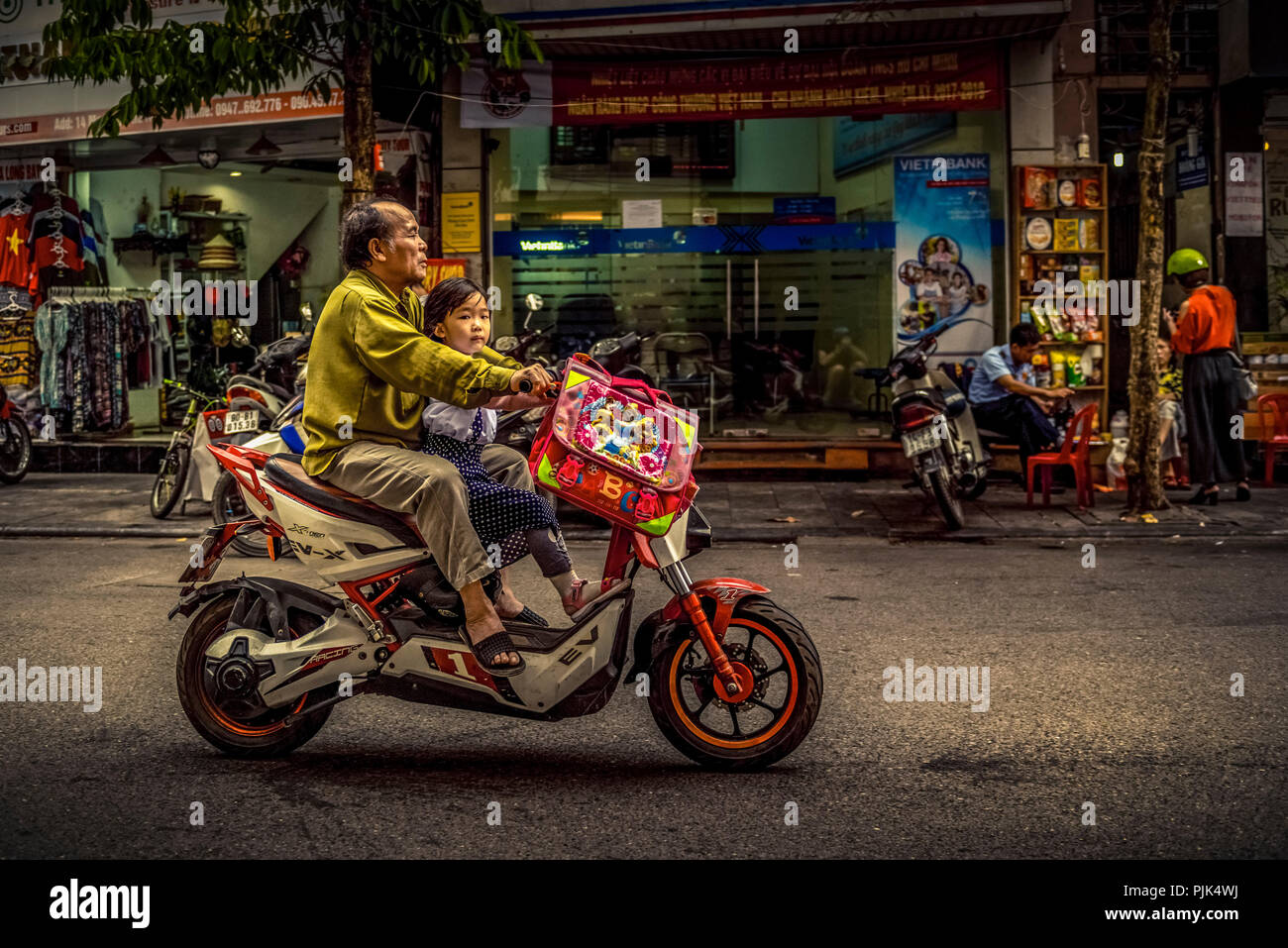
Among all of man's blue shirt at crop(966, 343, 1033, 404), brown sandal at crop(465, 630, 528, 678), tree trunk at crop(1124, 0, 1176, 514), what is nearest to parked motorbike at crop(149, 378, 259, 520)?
man's blue shirt at crop(966, 343, 1033, 404)

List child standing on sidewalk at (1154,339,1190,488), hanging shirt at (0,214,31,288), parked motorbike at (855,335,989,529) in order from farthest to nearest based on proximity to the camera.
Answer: hanging shirt at (0,214,31,288), child standing on sidewalk at (1154,339,1190,488), parked motorbike at (855,335,989,529)

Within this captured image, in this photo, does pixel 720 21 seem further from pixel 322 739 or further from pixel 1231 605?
pixel 322 739

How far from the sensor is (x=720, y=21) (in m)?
12.9

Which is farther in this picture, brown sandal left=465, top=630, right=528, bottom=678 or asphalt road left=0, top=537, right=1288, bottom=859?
brown sandal left=465, top=630, right=528, bottom=678

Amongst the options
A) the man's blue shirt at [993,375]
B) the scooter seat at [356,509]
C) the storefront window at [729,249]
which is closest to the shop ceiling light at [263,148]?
the storefront window at [729,249]

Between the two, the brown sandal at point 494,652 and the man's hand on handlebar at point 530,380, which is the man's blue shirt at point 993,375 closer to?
the brown sandal at point 494,652

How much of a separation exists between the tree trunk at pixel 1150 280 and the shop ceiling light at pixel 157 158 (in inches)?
397

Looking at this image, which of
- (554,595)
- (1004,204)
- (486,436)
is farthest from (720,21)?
(486,436)

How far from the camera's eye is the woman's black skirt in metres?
11.3

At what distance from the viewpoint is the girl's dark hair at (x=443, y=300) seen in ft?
15.5

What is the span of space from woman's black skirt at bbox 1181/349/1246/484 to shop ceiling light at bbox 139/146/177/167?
10659 millimetres

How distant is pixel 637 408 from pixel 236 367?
38.5 feet

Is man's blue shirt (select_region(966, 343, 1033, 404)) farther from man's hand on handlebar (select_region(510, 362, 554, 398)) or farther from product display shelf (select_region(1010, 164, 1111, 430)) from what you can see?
man's hand on handlebar (select_region(510, 362, 554, 398))

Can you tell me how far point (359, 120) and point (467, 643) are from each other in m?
7.86
